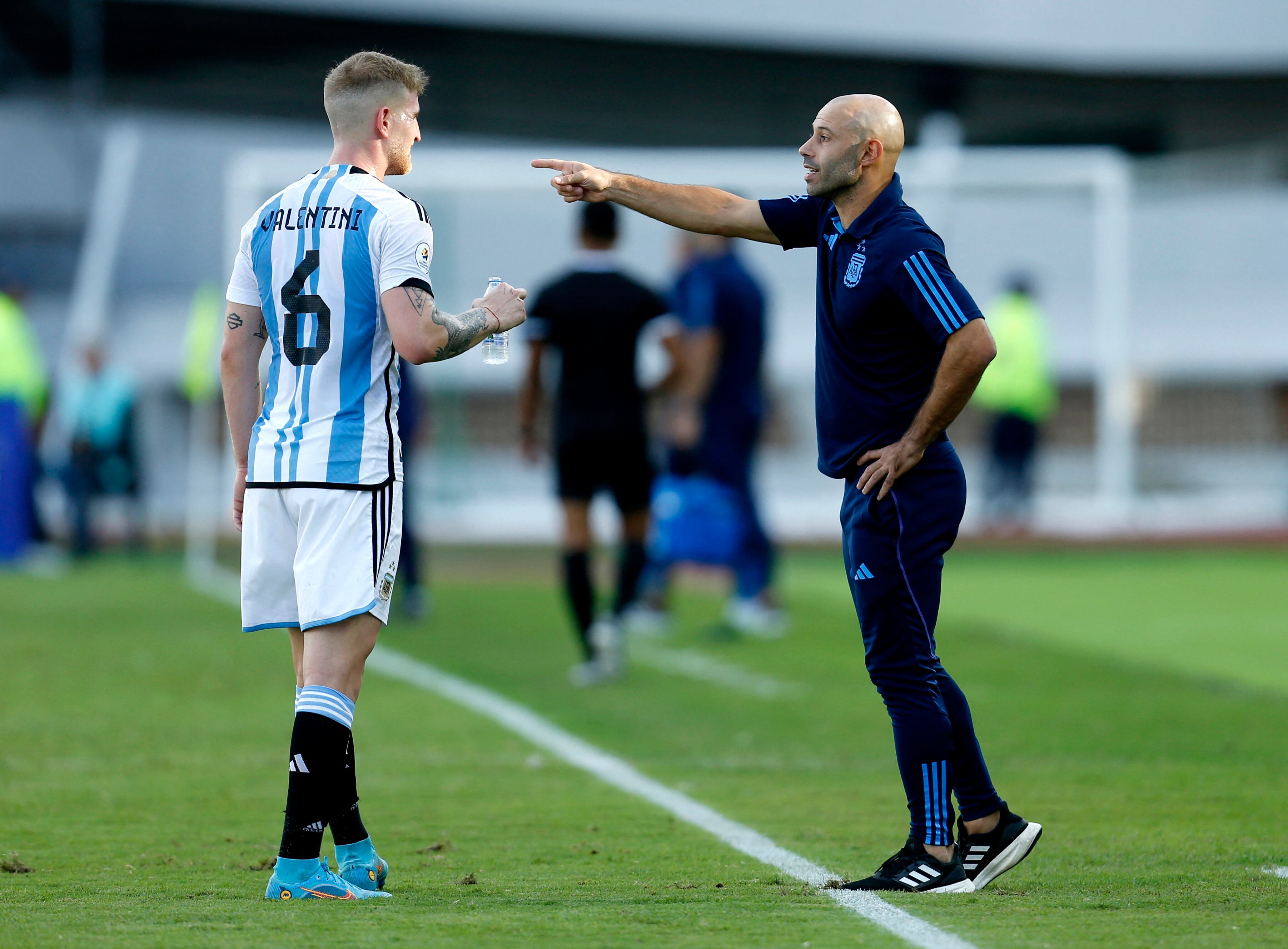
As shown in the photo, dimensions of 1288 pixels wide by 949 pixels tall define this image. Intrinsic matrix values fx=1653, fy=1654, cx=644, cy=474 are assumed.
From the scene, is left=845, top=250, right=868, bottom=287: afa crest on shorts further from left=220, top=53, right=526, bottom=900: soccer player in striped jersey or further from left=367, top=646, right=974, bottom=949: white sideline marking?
left=367, top=646, right=974, bottom=949: white sideline marking

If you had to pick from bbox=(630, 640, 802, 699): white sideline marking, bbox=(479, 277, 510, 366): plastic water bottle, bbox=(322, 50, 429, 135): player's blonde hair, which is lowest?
bbox=(630, 640, 802, 699): white sideline marking

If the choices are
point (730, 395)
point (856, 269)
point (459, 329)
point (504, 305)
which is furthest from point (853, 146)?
point (730, 395)

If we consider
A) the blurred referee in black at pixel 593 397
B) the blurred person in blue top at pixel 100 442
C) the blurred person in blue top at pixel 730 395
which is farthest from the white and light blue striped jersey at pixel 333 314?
the blurred person in blue top at pixel 100 442

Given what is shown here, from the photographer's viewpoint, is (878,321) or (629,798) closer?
(878,321)

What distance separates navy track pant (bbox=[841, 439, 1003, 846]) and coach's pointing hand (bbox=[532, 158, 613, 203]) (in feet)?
3.67

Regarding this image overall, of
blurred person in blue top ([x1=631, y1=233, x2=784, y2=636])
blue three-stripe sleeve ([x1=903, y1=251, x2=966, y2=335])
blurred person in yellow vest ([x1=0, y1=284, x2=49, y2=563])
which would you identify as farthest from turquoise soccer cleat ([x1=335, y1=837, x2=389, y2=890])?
blurred person in yellow vest ([x1=0, y1=284, x2=49, y2=563])

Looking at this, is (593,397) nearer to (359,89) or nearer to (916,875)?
(359,89)

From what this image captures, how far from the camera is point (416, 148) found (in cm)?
2358

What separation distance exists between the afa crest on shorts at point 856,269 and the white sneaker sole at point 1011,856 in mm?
1487

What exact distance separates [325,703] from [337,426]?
695 millimetres

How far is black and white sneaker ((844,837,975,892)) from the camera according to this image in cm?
419

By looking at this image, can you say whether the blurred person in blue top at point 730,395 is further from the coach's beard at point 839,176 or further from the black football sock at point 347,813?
the black football sock at point 347,813

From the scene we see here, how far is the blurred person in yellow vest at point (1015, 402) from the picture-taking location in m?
17.4

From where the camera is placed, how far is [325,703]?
414 centimetres
